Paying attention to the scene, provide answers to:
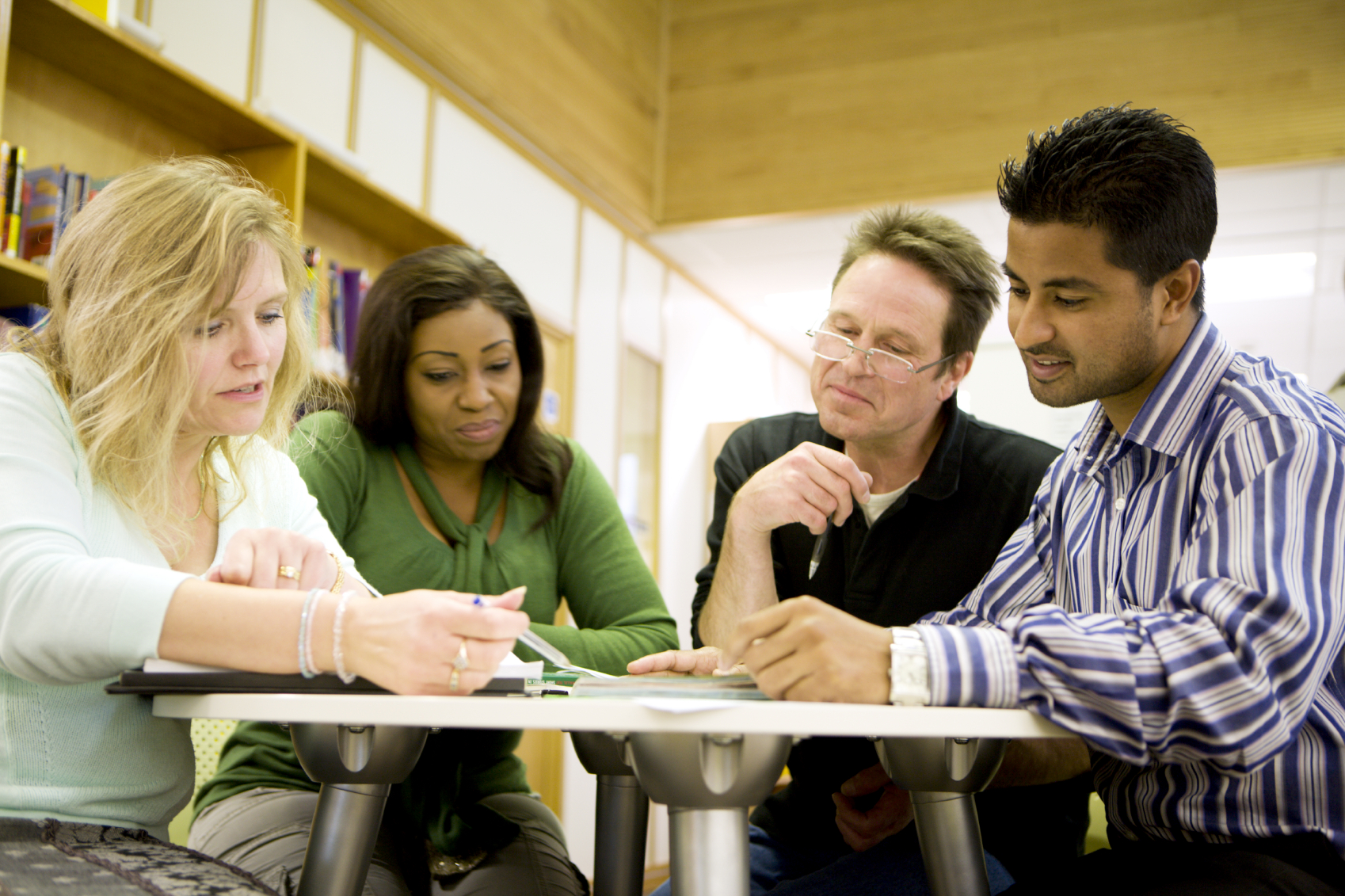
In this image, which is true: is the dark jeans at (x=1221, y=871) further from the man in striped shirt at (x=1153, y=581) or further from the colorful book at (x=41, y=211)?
the colorful book at (x=41, y=211)

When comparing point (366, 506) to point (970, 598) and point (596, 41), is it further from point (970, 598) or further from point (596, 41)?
point (596, 41)

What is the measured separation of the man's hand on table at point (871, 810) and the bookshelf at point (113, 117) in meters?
1.69

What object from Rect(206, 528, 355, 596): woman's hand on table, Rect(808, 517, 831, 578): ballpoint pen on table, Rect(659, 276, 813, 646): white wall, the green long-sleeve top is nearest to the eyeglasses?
Rect(808, 517, 831, 578): ballpoint pen on table

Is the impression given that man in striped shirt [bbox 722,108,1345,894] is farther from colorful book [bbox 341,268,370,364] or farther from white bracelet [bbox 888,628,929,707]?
colorful book [bbox 341,268,370,364]

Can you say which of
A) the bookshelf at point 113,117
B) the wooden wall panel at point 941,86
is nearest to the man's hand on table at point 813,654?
the bookshelf at point 113,117

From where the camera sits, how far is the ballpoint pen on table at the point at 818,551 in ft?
5.77

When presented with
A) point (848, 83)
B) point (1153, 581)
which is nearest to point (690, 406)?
point (848, 83)

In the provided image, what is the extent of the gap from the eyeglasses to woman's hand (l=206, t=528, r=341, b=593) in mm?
910

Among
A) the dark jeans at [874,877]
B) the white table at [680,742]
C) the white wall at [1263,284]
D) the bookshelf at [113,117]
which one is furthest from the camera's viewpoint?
the white wall at [1263,284]

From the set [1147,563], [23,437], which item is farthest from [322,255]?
[1147,563]

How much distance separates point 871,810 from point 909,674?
602 millimetres

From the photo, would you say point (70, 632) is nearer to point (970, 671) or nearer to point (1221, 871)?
point (970, 671)

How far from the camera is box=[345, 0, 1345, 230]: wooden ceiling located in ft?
14.3

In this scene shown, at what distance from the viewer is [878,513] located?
1.76 m
